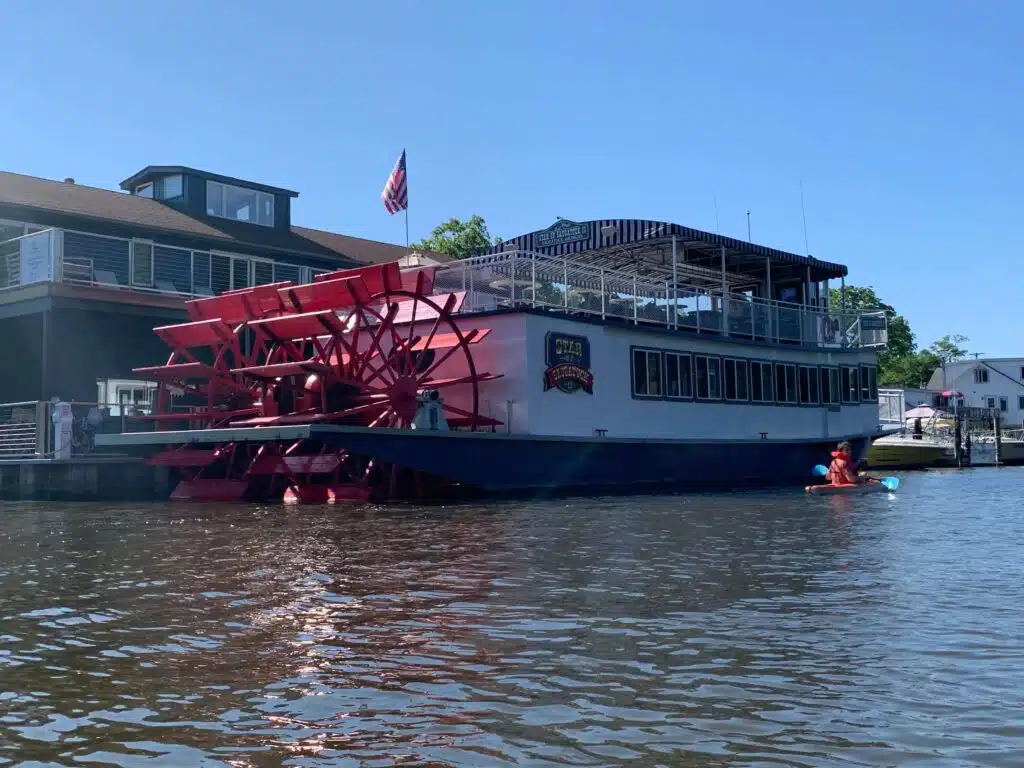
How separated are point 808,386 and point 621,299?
6.37m

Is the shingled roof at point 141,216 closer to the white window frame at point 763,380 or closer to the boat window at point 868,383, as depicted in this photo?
the white window frame at point 763,380

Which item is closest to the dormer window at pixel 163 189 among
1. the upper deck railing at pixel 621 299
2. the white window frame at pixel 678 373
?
the upper deck railing at pixel 621 299

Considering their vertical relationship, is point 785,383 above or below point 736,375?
below

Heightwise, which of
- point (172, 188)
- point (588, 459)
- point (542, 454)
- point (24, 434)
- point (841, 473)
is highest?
point (172, 188)

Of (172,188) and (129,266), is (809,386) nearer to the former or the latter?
(129,266)

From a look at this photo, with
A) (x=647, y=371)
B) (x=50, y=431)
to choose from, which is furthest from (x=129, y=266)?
(x=647, y=371)

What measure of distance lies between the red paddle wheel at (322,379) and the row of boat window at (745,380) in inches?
148

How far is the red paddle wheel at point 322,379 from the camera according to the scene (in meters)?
17.7

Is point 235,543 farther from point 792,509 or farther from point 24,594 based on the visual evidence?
point 792,509

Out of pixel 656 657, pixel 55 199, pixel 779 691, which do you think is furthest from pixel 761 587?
pixel 55 199

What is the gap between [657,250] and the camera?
75.6 ft

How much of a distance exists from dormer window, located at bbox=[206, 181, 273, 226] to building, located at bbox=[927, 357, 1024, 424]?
5260 cm

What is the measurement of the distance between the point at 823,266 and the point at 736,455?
19.2ft

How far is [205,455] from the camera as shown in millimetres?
18484
